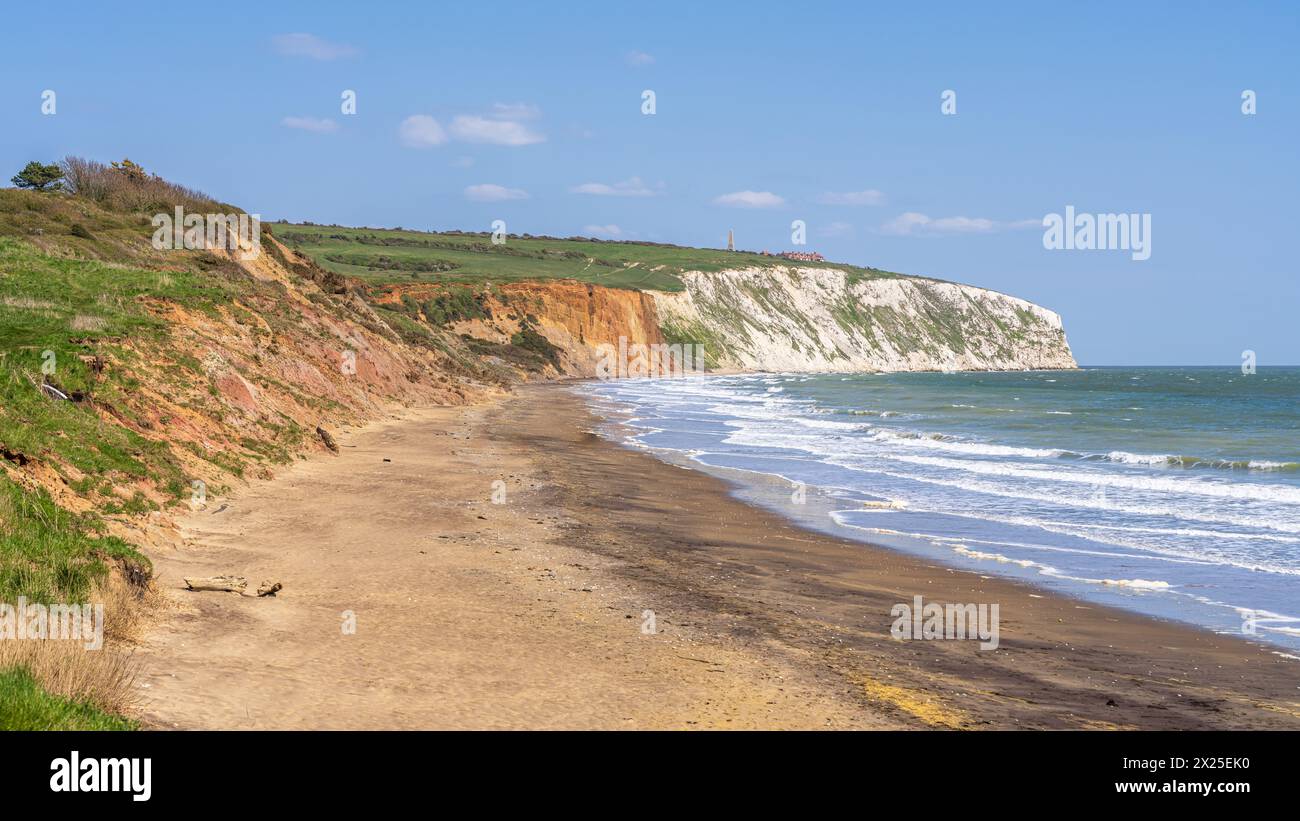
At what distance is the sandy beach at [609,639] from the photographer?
8.62m

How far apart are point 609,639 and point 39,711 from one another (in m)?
5.45

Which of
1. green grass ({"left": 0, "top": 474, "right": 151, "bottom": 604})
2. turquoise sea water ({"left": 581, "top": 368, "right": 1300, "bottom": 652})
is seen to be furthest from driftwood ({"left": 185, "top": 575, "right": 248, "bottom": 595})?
turquoise sea water ({"left": 581, "top": 368, "right": 1300, "bottom": 652})

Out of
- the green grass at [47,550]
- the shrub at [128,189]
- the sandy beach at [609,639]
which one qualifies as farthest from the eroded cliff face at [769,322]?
the green grass at [47,550]

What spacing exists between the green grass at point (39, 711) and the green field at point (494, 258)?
87131 mm

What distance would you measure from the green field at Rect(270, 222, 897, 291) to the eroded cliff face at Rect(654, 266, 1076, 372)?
4.05m

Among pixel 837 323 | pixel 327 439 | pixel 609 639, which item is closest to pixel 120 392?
pixel 327 439

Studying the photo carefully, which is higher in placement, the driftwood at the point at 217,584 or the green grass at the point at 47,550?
the green grass at the point at 47,550

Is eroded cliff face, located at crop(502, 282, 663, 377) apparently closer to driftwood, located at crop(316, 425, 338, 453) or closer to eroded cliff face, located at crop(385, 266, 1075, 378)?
eroded cliff face, located at crop(385, 266, 1075, 378)

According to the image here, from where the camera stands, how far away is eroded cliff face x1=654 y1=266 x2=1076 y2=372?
134m

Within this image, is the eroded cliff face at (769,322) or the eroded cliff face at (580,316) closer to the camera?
the eroded cliff face at (769,322)

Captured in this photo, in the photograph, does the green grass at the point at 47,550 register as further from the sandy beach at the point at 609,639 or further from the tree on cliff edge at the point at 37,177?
the tree on cliff edge at the point at 37,177
